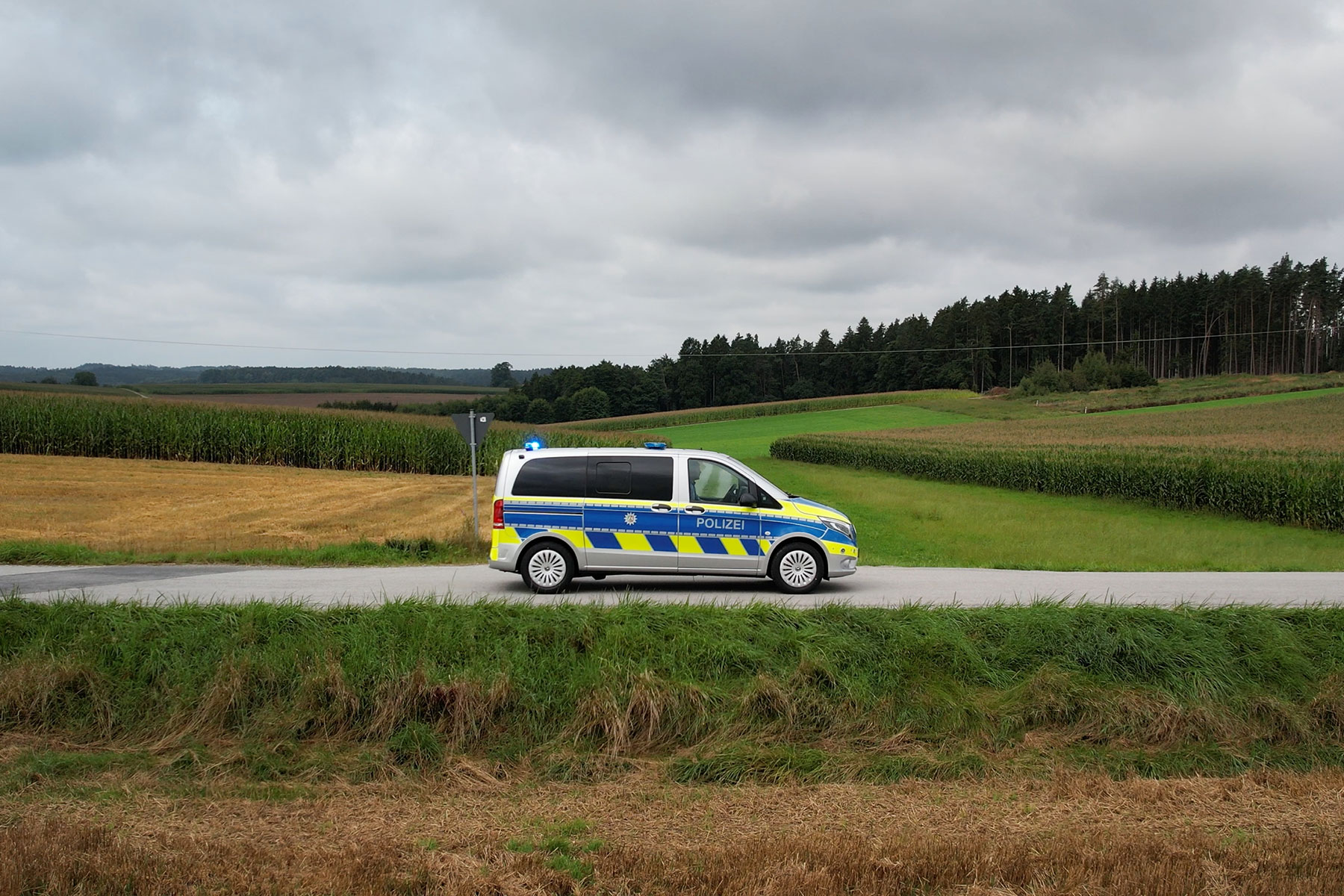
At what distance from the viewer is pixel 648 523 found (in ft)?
44.9

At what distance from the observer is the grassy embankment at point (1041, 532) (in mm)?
22547

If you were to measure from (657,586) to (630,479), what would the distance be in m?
1.91

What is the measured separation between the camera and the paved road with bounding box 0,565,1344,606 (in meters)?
12.9

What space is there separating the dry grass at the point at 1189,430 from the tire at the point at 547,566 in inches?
1195

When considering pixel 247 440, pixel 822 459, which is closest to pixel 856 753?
pixel 247 440

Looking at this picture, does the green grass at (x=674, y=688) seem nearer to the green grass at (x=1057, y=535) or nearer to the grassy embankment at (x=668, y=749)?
the grassy embankment at (x=668, y=749)

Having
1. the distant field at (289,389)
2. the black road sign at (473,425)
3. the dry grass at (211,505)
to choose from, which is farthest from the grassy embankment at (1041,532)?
the distant field at (289,389)

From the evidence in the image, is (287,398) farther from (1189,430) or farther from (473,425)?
(1189,430)

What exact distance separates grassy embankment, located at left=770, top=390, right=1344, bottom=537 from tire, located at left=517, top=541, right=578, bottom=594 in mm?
A: 21705

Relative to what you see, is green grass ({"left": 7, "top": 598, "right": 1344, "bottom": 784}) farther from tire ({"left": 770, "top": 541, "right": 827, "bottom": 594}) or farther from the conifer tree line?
the conifer tree line

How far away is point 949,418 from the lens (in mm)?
82375

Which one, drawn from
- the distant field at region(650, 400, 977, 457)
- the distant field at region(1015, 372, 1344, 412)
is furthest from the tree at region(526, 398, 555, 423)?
the distant field at region(1015, 372, 1344, 412)

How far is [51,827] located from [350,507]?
25.0 m

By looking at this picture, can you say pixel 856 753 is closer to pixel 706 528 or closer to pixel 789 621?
pixel 789 621
